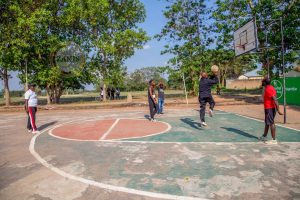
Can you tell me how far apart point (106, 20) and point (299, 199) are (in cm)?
3291

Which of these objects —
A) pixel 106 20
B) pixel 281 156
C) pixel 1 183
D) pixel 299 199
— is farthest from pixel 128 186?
pixel 106 20

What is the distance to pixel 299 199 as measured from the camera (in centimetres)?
434

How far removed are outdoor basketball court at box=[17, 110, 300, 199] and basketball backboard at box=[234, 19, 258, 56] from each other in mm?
9392

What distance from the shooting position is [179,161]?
258 inches

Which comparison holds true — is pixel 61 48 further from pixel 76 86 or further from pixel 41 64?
pixel 76 86

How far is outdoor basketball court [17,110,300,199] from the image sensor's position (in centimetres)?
488

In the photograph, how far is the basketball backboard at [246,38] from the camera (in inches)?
710

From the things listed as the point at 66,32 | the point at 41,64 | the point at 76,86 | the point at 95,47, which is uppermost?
the point at 66,32

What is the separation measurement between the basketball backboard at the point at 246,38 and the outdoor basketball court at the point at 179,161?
9.39m

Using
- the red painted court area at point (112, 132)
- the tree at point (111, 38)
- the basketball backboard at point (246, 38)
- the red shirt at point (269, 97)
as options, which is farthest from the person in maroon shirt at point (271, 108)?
the tree at point (111, 38)

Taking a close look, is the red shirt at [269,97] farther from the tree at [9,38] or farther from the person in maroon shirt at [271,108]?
the tree at [9,38]

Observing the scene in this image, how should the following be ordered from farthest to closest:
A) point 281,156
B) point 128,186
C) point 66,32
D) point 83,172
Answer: point 66,32
point 281,156
point 83,172
point 128,186

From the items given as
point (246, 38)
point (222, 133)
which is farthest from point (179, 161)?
point (246, 38)

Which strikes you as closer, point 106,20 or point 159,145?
point 159,145
